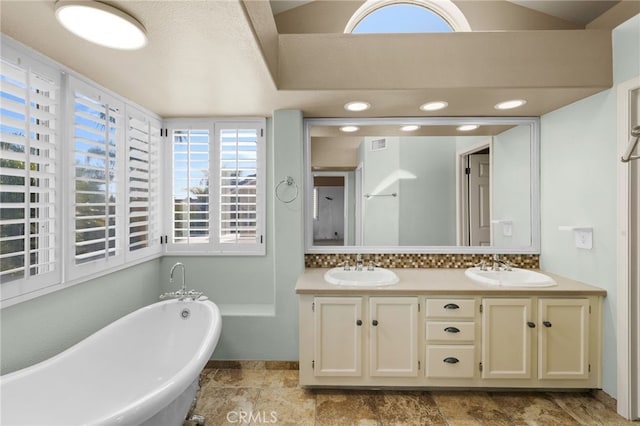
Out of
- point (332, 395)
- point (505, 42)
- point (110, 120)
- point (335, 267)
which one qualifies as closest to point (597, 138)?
point (505, 42)

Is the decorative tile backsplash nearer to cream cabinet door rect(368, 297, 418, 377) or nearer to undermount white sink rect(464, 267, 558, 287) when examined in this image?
undermount white sink rect(464, 267, 558, 287)

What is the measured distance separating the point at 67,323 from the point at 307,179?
1.96m

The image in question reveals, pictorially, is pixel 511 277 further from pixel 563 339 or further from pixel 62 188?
pixel 62 188

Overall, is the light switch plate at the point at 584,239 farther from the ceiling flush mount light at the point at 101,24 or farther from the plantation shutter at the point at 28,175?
the plantation shutter at the point at 28,175

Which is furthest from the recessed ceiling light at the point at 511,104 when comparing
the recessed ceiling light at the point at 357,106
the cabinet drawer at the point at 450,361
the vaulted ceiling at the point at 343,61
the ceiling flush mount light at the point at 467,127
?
the cabinet drawer at the point at 450,361

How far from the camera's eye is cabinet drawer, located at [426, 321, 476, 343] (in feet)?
7.09

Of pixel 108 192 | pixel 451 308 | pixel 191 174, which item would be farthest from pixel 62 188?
pixel 451 308

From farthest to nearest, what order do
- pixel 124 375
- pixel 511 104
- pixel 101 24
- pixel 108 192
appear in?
pixel 511 104 → pixel 108 192 → pixel 124 375 → pixel 101 24

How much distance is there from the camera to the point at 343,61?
2.06 meters

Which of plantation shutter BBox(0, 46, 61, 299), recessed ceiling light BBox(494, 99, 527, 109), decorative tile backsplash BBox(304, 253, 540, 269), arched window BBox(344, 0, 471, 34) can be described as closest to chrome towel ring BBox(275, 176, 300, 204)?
decorative tile backsplash BBox(304, 253, 540, 269)

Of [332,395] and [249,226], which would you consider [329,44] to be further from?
[332,395]

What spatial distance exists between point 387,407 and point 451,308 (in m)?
0.81

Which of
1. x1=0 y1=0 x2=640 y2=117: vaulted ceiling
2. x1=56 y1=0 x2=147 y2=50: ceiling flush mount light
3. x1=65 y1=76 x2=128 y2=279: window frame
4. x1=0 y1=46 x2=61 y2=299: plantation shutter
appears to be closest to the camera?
x1=56 y1=0 x2=147 y2=50: ceiling flush mount light

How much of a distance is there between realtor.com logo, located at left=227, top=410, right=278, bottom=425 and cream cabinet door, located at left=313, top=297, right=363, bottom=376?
1.30 feet
